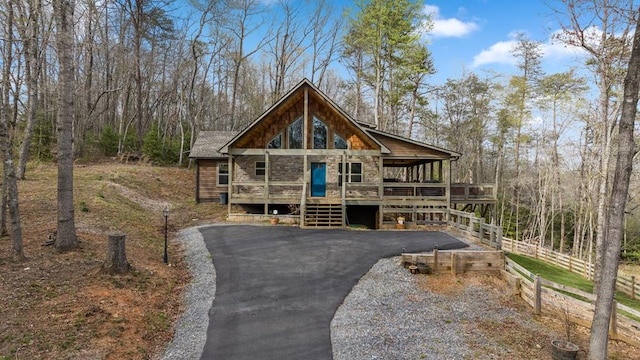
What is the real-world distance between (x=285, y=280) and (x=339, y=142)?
10184mm

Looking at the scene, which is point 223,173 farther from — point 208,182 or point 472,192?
point 472,192

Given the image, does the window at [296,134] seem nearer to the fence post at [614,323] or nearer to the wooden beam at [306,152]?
the wooden beam at [306,152]

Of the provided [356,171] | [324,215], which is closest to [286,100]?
[356,171]

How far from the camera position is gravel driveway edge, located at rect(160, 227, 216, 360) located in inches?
233

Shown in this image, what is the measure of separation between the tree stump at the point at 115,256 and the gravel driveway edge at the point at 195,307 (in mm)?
1676

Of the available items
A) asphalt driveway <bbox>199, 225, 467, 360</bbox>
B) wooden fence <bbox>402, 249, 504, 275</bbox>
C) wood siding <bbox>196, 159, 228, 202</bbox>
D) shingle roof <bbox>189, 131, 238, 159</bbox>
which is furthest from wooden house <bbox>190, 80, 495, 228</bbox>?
wooden fence <bbox>402, 249, 504, 275</bbox>

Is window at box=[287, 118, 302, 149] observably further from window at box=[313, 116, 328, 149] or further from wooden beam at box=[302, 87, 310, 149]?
window at box=[313, 116, 328, 149]

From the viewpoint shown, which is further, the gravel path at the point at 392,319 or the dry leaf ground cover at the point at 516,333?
the dry leaf ground cover at the point at 516,333

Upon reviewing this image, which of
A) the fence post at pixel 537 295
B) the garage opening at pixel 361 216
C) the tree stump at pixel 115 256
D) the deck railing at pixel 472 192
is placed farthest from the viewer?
the garage opening at pixel 361 216

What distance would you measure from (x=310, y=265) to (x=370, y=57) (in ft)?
71.9

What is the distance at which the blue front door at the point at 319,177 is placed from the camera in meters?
18.6

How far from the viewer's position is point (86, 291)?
7.15m

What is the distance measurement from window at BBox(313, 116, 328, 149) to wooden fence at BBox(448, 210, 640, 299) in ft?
23.5

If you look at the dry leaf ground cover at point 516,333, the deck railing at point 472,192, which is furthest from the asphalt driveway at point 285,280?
the deck railing at point 472,192
